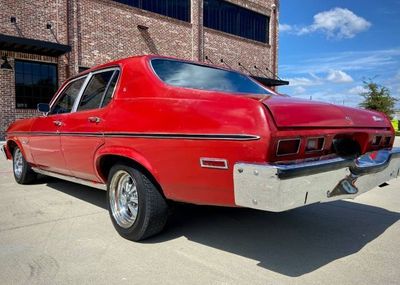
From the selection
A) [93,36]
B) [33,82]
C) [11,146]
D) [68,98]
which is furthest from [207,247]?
[93,36]

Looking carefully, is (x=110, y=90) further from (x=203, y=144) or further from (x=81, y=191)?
(x=81, y=191)

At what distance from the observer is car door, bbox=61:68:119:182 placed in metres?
4.02

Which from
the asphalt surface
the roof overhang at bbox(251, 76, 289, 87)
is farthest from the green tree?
the asphalt surface

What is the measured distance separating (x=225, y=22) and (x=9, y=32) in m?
13.3

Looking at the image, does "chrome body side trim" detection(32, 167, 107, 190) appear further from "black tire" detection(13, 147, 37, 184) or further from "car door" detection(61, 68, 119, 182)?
"black tire" detection(13, 147, 37, 184)

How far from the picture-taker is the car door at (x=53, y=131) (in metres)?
4.82

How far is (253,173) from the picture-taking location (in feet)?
8.53

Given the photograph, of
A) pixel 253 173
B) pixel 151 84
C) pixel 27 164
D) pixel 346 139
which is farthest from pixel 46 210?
pixel 346 139

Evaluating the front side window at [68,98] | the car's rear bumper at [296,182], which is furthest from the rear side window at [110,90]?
the car's rear bumper at [296,182]

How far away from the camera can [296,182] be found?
264 centimetres

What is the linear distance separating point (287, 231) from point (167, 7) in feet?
60.1

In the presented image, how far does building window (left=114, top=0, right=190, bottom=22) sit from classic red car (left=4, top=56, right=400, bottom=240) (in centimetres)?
1547

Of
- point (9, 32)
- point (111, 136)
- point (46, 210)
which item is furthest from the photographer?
point (9, 32)

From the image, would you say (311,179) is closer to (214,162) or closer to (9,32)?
(214,162)
